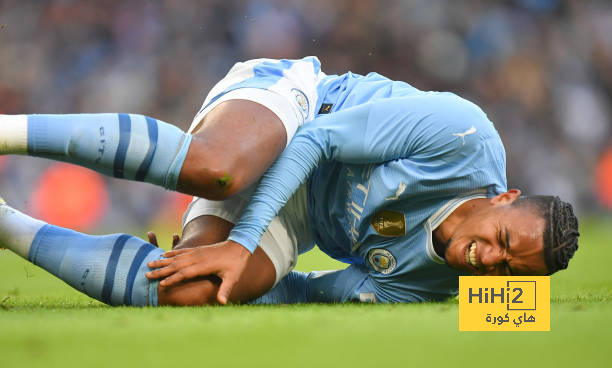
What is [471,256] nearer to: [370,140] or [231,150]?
[370,140]

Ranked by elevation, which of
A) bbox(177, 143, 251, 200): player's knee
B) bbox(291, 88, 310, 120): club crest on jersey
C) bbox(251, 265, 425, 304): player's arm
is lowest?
bbox(251, 265, 425, 304): player's arm

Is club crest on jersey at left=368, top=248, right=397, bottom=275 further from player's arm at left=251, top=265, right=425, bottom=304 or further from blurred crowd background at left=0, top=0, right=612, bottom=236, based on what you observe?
blurred crowd background at left=0, top=0, right=612, bottom=236

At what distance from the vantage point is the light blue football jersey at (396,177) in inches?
96.9

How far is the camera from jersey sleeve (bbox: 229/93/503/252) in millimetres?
2449

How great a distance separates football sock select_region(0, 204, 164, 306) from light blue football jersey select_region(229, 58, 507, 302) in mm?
338

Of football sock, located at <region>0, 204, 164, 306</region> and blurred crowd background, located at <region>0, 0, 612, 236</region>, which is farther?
blurred crowd background, located at <region>0, 0, 612, 236</region>

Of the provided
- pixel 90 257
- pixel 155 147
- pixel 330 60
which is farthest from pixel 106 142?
pixel 330 60

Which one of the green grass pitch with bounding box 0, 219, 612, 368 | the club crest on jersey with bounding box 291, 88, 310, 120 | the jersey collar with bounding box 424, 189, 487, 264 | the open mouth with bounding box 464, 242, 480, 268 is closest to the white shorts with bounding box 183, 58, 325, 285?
the club crest on jersey with bounding box 291, 88, 310, 120

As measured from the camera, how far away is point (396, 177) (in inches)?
97.6

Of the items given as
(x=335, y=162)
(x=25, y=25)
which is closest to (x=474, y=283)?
(x=335, y=162)

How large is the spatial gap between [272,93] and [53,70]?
573cm

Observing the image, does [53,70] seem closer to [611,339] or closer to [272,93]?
[272,93]

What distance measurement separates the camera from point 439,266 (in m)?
2.55

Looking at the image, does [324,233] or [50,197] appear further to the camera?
[50,197]
